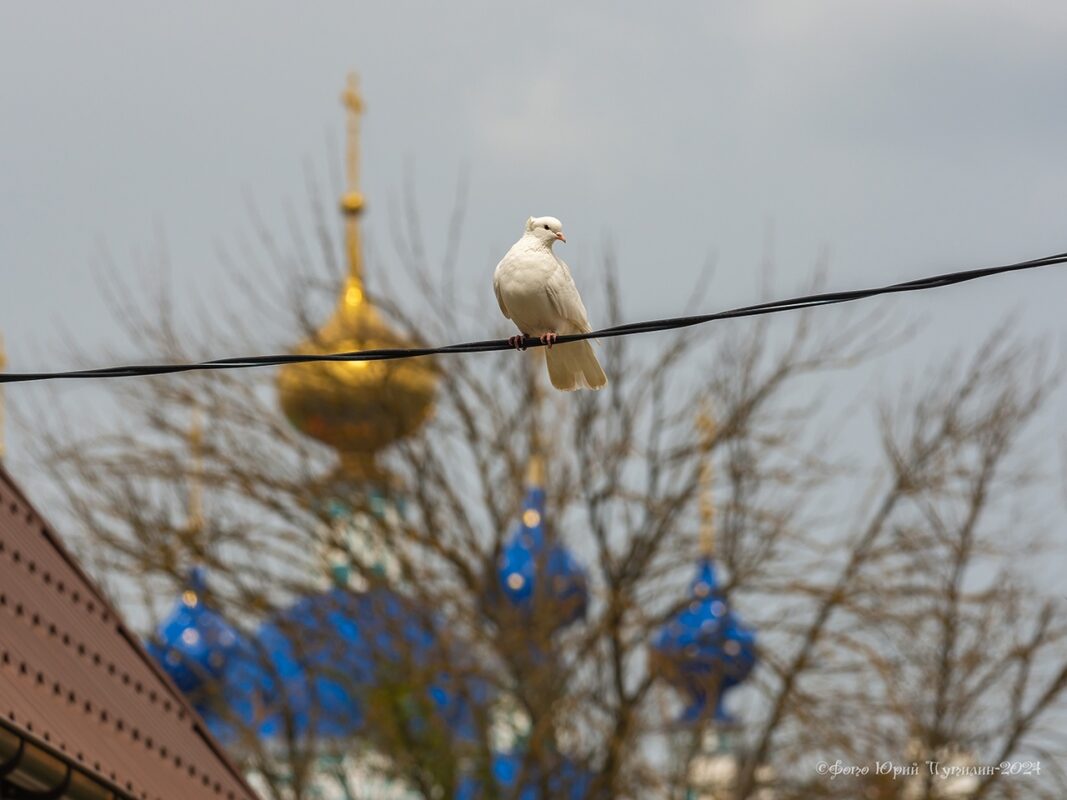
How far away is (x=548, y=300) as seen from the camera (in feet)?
32.7

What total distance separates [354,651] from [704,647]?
356 cm

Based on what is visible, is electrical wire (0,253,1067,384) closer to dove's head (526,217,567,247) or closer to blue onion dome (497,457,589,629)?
dove's head (526,217,567,247)

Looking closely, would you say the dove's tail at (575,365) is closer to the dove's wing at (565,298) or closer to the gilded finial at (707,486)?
the dove's wing at (565,298)

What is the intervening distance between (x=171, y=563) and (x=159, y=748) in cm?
1236

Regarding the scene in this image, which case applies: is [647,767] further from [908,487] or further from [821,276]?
[821,276]

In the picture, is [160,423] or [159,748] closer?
[159,748]

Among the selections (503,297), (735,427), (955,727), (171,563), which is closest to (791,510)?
(735,427)

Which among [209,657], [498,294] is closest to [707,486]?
[209,657]

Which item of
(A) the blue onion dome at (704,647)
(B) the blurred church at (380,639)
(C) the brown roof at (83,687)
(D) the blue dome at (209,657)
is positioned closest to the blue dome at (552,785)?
(B) the blurred church at (380,639)

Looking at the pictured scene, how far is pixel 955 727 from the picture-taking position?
21922mm

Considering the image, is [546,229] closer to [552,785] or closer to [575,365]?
[575,365]

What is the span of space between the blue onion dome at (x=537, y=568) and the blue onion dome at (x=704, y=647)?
957mm

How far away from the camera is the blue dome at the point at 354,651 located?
71.4 feet

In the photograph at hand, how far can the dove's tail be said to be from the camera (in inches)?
386
